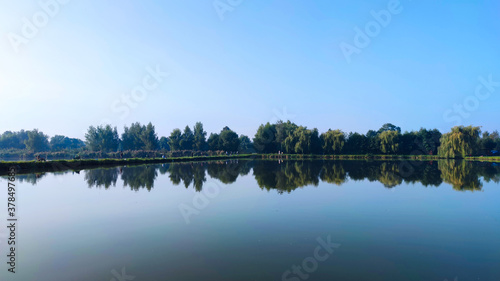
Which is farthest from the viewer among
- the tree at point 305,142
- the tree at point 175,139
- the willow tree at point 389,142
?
the tree at point 175,139

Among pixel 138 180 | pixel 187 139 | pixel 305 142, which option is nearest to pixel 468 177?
pixel 138 180

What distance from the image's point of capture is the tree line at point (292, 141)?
4473 cm

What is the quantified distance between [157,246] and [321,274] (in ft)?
10.3

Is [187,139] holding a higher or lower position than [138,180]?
higher

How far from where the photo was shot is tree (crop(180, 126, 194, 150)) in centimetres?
6862

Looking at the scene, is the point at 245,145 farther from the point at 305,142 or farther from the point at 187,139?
the point at 305,142

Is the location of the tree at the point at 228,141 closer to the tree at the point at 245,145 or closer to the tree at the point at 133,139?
the tree at the point at 245,145

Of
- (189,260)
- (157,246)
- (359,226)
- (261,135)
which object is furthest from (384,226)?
(261,135)

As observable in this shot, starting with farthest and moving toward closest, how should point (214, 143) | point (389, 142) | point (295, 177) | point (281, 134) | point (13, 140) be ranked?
point (13, 140) → point (214, 143) → point (281, 134) → point (389, 142) → point (295, 177)

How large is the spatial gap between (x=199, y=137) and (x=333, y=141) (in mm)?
31904

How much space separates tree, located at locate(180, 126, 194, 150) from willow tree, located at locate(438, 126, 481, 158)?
169 feet

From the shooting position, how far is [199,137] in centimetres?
6988

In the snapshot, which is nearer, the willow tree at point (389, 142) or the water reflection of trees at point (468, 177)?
the water reflection of trees at point (468, 177)

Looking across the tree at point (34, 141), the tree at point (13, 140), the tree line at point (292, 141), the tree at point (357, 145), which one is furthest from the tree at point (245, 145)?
the tree at point (13, 140)
